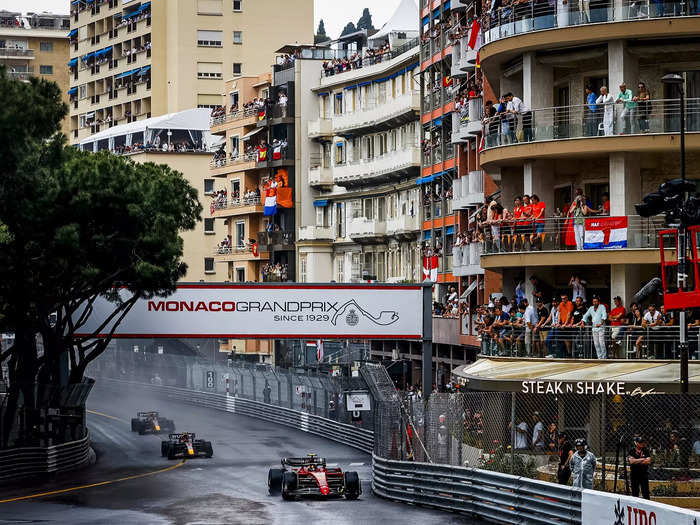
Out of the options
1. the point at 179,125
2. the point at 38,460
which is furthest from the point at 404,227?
the point at 179,125

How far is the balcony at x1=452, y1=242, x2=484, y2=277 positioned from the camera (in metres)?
49.3

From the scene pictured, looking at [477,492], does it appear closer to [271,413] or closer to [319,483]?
[319,483]

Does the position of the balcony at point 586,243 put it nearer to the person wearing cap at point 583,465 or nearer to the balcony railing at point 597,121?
the balcony railing at point 597,121

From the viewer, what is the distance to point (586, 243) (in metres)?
37.7

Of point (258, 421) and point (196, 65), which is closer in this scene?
point (258, 421)

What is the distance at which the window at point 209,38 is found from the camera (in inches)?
4368

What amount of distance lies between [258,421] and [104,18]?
6108cm

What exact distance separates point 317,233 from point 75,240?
41793mm

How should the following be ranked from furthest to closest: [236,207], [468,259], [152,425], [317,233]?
[236,207]
[317,233]
[152,425]
[468,259]

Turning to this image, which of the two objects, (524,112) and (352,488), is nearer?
(352,488)

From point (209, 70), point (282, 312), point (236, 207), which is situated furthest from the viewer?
point (209, 70)

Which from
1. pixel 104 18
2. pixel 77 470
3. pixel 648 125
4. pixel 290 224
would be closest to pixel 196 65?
pixel 104 18

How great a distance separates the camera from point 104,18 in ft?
401

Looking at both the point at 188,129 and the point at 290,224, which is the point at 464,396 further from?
the point at 188,129
